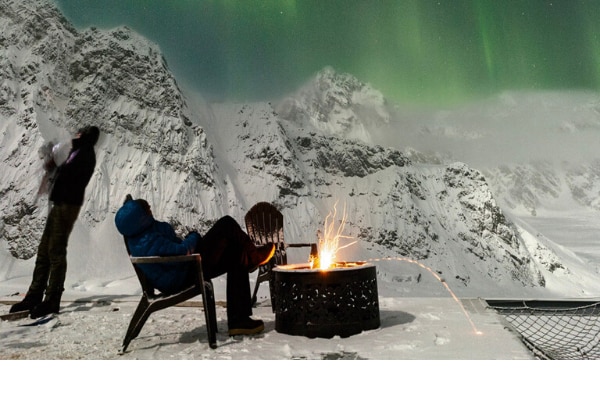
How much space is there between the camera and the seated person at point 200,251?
2354 millimetres

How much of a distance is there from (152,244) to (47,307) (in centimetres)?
175

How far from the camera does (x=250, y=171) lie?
705 centimetres

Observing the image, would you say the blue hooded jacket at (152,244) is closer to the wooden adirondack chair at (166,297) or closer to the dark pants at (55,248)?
the wooden adirondack chair at (166,297)

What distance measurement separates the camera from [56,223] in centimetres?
366

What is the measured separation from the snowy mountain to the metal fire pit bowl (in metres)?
1.93

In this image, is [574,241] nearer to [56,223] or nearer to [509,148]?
[509,148]

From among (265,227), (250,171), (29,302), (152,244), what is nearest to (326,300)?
(152,244)

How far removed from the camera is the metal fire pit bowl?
2598 millimetres

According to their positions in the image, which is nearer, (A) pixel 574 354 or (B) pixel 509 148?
(A) pixel 574 354

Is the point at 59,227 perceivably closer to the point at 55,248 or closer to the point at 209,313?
the point at 55,248

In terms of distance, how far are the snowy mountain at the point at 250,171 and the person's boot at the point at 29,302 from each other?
1.86 meters

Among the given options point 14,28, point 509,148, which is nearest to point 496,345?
point 509,148
